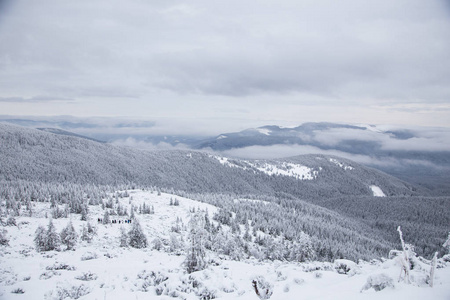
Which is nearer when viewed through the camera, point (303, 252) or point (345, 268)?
point (345, 268)

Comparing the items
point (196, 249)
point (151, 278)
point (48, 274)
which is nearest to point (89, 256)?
point (48, 274)

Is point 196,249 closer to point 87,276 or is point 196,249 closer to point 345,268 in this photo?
point 87,276

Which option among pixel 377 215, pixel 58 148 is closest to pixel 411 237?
pixel 377 215

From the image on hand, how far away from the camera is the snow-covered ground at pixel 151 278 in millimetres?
13078

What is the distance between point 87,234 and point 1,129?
22750cm

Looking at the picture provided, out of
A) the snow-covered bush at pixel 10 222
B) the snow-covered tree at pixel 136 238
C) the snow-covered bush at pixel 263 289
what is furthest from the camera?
the snow-covered bush at pixel 10 222

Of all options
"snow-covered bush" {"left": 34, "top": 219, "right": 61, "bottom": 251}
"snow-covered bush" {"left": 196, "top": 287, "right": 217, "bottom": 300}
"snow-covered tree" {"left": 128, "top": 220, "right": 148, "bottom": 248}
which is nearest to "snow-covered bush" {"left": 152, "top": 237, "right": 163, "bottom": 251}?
"snow-covered tree" {"left": 128, "top": 220, "right": 148, "bottom": 248}

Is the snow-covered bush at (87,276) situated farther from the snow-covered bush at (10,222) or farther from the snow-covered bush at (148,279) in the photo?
the snow-covered bush at (10,222)

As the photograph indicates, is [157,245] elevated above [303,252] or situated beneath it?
elevated above

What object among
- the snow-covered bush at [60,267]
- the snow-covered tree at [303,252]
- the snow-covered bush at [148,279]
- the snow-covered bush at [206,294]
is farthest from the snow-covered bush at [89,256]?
the snow-covered tree at [303,252]

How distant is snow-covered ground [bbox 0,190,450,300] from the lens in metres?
13.1

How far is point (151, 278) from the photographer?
61.0 feet

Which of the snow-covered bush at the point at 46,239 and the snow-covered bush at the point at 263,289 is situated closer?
the snow-covered bush at the point at 263,289

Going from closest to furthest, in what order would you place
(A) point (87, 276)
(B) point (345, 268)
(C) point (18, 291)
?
(C) point (18, 291) < (A) point (87, 276) < (B) point (345, 268)
